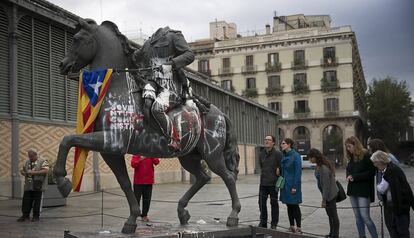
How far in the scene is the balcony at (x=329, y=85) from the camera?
2657 inches

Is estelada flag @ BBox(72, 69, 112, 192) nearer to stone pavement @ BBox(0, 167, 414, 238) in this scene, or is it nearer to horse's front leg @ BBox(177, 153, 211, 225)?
stone pavement @ BBox(0, 167, 414, 238)

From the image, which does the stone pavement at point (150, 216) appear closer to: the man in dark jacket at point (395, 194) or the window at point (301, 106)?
the man in dark jacket at point (395, 194)

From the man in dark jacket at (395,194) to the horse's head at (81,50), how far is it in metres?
4.76

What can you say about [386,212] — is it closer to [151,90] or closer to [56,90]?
[151,90]

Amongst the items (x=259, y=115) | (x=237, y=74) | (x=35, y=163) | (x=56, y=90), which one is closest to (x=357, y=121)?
(x=237, y=74)

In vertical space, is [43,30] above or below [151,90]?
above

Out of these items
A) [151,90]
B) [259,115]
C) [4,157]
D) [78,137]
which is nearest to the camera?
[78,137]

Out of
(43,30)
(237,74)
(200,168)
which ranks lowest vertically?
(200,168)

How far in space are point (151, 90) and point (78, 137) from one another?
119 cm

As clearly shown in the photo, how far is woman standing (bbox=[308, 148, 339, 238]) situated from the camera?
369 inches

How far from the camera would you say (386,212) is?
8.06 metres

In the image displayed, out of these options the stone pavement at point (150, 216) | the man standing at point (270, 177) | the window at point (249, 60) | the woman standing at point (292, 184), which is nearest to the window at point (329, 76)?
the window at point (249, 60)

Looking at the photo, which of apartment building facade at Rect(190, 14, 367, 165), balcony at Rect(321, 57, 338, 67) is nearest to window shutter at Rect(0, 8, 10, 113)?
apartment building facade at Rect(190, 14, 367, 165)

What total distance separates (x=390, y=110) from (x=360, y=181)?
61426mm
